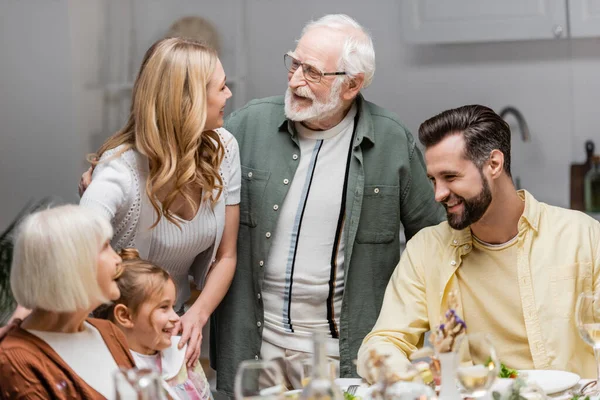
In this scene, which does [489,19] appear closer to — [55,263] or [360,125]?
[360,125]

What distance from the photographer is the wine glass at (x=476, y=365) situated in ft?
5.46

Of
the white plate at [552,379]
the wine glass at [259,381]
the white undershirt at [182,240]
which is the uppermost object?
the white undershirt at [182,240]

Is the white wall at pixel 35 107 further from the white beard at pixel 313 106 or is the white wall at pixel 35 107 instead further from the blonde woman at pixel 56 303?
the blonde woman at pixel 56 303

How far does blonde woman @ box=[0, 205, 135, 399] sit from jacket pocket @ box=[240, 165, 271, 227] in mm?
940

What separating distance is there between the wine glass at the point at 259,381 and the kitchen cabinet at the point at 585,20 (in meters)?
3.38

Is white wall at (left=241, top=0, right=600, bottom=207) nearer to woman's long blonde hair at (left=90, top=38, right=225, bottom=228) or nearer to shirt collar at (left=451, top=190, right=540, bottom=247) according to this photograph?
shirt collar at (left=451, top=190, right=540, bottom=247)

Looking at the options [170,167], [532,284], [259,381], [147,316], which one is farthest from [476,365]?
[170,167]

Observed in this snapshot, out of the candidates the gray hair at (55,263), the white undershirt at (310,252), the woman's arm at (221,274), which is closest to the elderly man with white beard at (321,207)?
the white undershirt at (310,252)

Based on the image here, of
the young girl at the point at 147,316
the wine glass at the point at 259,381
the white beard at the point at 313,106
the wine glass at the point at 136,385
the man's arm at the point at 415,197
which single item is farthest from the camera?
the man's arm at the point at 415,197

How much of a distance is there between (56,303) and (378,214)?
4.07 ft

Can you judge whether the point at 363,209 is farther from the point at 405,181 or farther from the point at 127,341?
the point at 127,341

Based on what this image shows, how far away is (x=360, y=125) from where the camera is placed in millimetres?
2781

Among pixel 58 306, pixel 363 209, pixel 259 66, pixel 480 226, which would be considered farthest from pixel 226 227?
pixel 259 66

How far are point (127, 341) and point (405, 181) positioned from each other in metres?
1.00
